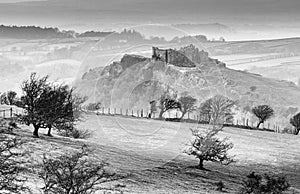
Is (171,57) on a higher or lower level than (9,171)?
higher

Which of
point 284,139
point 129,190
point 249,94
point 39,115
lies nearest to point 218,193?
point 129,190

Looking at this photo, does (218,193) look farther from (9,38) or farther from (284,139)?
(9,38)

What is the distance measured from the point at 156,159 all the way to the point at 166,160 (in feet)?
2.88

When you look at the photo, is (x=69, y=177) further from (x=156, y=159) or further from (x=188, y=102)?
(x=188, y=102)

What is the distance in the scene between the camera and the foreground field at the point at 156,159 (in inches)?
1208

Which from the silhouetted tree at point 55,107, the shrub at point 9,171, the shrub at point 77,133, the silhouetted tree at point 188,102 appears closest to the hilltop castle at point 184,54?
the silhouetted tree at point 188,102

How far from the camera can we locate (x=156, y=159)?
122ft

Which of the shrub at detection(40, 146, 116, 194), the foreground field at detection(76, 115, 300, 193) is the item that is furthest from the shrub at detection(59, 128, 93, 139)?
the shrub at detection(40, 146, 116, 194)

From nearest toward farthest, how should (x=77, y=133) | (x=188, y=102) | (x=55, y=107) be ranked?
(x=55, y=107) < (x=77, y=133) < (x=188, y=102)

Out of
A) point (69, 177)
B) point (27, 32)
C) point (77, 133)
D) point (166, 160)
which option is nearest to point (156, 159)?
point (166, 160)

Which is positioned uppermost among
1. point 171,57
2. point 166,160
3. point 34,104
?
point 171,57

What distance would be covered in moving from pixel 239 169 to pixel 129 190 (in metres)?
20.6

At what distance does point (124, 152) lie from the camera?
39.9 m

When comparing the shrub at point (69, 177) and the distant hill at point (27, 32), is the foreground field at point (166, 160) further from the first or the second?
the distant hill at point (27, 32)
